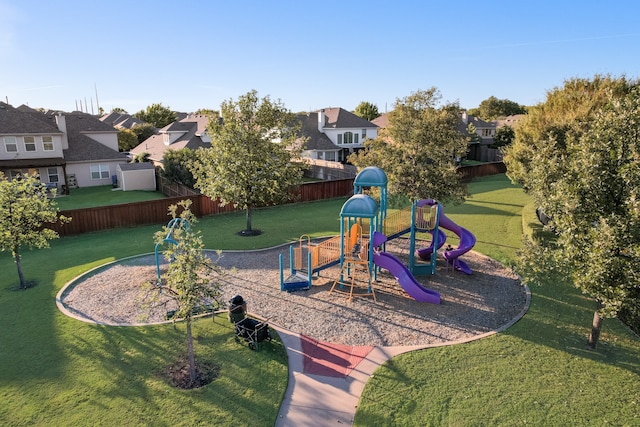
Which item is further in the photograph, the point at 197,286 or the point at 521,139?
the point at 521,139

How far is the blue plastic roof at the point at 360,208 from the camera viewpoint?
575 inches

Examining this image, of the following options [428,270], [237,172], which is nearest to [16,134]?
[237,172]

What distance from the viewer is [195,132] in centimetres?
4716

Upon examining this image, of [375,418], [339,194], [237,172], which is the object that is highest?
[237,172]

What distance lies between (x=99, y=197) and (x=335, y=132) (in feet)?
99.4

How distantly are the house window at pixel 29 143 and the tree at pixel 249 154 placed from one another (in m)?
23.3

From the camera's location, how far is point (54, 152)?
36219mm

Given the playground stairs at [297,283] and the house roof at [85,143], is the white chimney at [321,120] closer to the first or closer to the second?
the house roof at [85,143]

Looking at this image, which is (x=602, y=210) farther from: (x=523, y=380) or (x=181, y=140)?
(x=181, y=140)

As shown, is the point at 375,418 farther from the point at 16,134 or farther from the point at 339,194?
the point at 16,134

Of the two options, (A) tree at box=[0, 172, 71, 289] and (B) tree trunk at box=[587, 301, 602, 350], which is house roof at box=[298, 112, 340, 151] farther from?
(B) tree trunk at box=[587, 301, 602, 350]

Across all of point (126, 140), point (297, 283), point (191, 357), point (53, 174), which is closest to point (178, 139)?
point (53, 174)

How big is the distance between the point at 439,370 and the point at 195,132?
43.6 m

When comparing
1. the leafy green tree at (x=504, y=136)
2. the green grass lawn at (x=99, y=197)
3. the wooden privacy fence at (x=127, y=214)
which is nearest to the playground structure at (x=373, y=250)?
the wooden privacy fence at (x=127, y=214)
